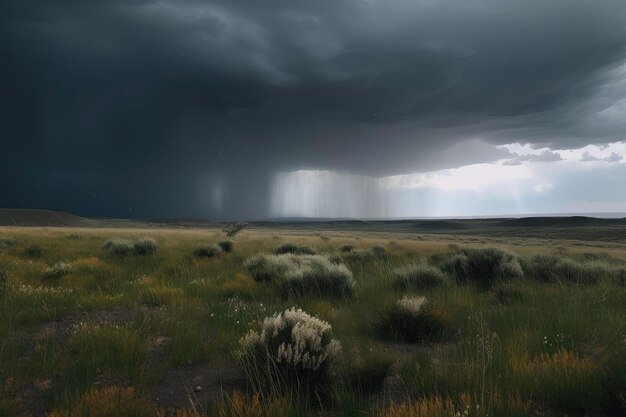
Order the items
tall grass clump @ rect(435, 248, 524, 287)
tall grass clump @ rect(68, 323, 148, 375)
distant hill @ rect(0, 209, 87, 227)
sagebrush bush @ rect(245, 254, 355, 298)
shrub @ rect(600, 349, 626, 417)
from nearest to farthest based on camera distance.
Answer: shrub @ rect(600, 349, 626, 417) → tall grass clump @ rect(68, 323, 148, 375) → sagebrush bush @ rect(245, 254, 355, 298) → tall grass clump @ rect(435, 248, 524, 287) → distant hill @ rect(0, 209, 87, 227)

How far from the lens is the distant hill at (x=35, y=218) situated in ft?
348

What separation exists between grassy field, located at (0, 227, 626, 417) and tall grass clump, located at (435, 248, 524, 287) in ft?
2.91

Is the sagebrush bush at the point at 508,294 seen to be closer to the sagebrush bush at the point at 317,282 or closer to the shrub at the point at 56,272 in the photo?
the sagebrush bush at the point at 317,282

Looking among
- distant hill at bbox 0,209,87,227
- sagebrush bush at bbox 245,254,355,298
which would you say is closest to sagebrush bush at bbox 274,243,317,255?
sagebrush bush at bbox 245,254,355,298

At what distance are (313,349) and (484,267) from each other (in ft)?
27.6

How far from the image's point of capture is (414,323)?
18.0 feet

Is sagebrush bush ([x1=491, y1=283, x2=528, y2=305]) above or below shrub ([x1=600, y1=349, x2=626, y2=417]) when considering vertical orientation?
below

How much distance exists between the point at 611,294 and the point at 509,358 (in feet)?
17.8

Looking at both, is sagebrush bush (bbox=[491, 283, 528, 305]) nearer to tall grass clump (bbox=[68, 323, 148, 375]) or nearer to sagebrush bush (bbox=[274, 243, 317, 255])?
tall grass clump (bbox=[68, 323, 148, 375])

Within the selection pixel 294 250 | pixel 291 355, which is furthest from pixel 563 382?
pixel 294 250

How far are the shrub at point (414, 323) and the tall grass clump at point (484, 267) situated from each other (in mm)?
4412

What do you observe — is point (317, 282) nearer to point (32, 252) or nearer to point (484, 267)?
point (484, 267)

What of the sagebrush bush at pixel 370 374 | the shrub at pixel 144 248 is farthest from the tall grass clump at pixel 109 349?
the shrub at pixel 144 248

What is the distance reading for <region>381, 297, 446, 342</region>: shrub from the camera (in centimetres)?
538
